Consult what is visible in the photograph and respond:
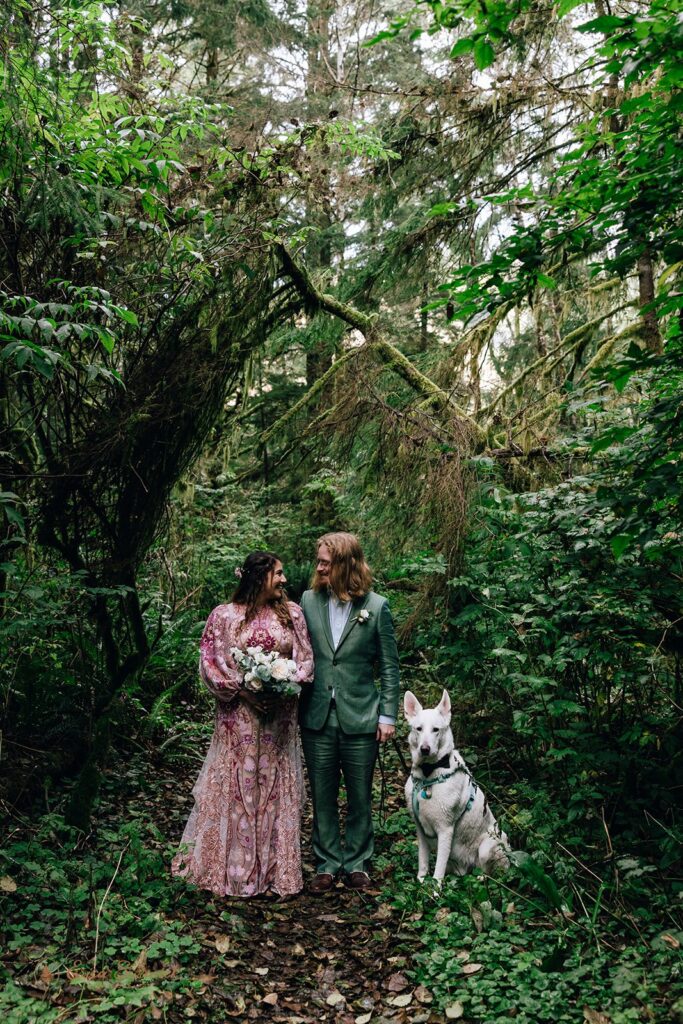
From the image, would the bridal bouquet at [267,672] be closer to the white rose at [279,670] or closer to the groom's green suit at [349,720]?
the white rose at [279,670]

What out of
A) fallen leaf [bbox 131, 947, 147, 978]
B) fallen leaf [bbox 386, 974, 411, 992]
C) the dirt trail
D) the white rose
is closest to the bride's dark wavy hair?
the white rose

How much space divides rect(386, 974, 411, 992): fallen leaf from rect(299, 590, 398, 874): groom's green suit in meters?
1.08

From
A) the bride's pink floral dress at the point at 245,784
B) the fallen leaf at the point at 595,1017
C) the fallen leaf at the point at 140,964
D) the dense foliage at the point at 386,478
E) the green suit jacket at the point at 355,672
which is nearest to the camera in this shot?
the fallen leaf at the point at 595,1017

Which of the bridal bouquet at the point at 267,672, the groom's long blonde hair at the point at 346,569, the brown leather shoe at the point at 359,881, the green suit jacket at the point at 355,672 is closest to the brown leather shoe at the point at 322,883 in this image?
the brown leather shoe at the point at 359,881

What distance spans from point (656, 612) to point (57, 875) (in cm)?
382

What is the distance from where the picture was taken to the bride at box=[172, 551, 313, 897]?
15.3 feet

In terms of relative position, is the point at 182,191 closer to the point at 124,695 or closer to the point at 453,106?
the point at 453,106

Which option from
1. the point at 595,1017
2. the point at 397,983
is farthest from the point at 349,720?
the point at 595,1017

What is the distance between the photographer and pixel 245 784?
4.75 m

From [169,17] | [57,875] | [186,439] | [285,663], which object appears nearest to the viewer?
[57,875]

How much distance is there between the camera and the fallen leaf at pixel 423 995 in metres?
3.46

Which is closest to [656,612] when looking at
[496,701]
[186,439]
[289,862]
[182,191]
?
[496,701]

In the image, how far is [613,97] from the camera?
22.7 feet

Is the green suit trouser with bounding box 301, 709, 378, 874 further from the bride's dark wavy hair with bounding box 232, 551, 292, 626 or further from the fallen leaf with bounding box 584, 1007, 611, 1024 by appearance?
the fallen leaf with bounding box 584, 1007, 611, 1024
